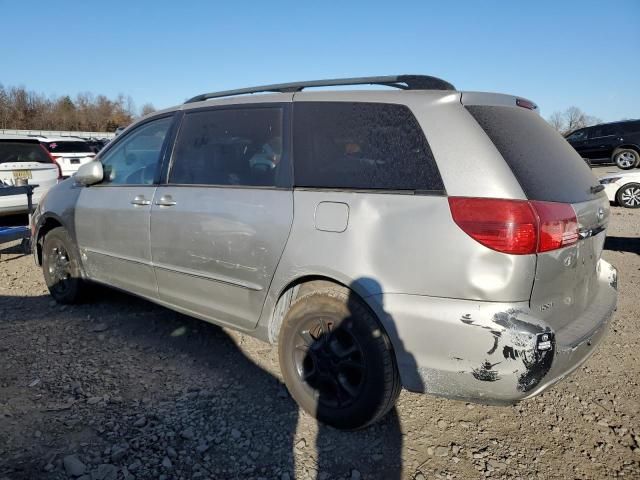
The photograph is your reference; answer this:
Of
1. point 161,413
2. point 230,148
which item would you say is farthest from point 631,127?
point 161,413

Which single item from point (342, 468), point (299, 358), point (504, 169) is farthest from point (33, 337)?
point (504, 169)

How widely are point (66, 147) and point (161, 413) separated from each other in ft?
47.9

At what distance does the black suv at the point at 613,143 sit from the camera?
17719 mm

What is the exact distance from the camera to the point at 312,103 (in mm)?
2736

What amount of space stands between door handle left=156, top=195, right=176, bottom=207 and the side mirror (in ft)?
2.88

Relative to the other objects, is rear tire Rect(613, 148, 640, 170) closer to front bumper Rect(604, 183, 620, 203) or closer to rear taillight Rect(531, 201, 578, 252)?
front bumper Rect(604, 183, 620, 203)

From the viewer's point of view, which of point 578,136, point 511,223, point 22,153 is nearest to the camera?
point 511,223

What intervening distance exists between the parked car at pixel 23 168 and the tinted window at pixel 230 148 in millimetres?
5216

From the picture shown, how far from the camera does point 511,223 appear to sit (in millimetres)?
2008

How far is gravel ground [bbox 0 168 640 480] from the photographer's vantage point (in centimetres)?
230

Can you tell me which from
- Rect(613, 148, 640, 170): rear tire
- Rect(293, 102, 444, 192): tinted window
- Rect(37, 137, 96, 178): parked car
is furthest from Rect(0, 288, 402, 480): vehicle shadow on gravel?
Rect(613, 148, 640, 170): rear tire

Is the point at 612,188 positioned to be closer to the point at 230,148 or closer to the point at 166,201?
the point at 230,148

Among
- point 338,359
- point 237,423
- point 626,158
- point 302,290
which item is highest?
point 626,158

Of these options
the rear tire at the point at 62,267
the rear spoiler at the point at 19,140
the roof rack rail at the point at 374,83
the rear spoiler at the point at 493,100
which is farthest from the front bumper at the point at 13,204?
the rear spoiler at the point at 493,100
